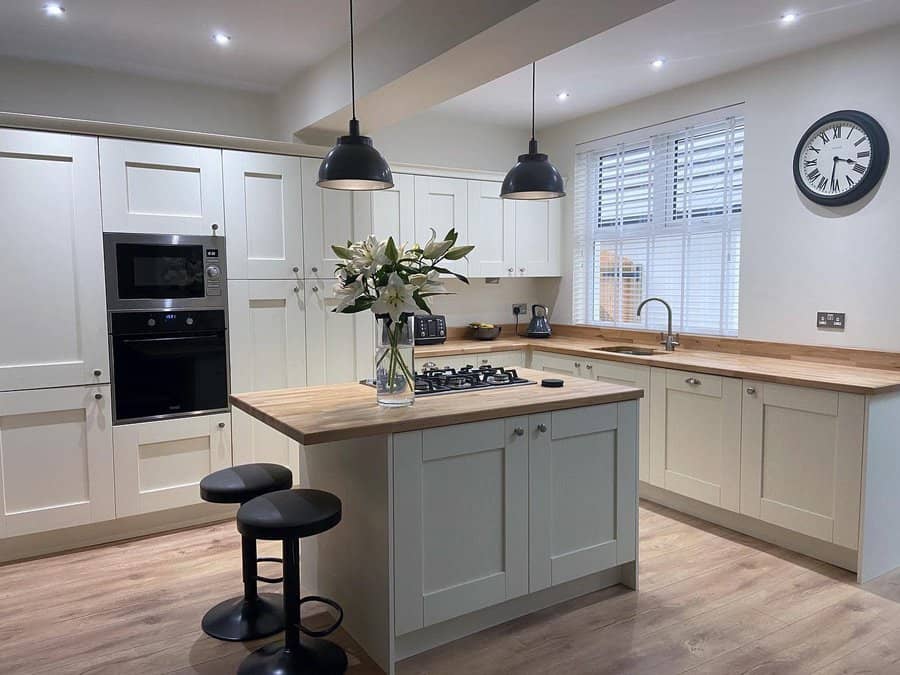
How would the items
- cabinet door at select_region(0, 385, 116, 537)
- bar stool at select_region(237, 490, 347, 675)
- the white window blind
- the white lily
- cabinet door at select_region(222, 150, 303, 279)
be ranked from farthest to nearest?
the white window blind, cabinet door at select_region(222, 150, 303, 279), cabinet door at select_region(0, 385, 116, 537), the white lily, bar stool at select_region(237, 490, 347, 675)

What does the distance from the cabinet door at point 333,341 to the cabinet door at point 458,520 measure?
177 cm

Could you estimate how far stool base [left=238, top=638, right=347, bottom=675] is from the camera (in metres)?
2.16

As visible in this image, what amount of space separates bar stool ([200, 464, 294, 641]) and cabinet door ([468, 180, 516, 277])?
106 inches

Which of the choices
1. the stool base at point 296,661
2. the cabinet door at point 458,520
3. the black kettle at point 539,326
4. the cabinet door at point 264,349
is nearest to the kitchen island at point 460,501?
the cabinet door at point 458,520

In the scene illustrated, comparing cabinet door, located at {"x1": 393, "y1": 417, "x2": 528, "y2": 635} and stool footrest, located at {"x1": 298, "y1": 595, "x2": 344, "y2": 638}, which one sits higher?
cabinet door, located at {"x1": 393, "y1": 417, "x2": 528, "y2": 635}

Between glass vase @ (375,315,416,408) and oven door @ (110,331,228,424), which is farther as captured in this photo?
oven door @ (110,331,228,424)

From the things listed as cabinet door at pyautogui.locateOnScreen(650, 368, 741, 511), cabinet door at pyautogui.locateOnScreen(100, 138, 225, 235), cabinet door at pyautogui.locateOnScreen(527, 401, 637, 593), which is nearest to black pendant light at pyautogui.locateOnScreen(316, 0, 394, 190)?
cabinet door at pyautogui.locateOnScreen(527, 401, 637, 593)

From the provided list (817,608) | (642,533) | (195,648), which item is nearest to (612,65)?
(642,533)

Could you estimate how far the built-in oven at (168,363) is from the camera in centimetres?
339

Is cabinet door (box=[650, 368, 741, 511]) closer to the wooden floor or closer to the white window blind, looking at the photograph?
the wooden floor

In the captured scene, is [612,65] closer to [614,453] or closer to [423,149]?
[423,149]

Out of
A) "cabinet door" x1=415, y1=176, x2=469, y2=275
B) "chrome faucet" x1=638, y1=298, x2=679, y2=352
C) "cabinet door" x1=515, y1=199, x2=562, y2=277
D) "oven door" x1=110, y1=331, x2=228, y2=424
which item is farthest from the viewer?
"cabinet door" x1=515, y1=199, x2=562, y2=277

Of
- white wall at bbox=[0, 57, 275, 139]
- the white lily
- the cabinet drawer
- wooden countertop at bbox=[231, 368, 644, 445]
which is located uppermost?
white wall at bbox=[0, 57, 275, 139]

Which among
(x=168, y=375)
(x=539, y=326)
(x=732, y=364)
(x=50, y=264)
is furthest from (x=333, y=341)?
(x=732, y=364)
